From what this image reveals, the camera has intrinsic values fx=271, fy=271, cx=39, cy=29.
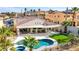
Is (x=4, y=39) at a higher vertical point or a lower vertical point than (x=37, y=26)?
lower

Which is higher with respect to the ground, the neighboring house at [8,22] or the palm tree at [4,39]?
the neighboring house at [8,22]

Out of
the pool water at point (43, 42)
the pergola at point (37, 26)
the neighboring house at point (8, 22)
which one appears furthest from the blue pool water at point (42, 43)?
the neighboring house at point (8, 22)

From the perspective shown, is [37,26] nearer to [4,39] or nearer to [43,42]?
[43,42]

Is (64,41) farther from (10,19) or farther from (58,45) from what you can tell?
(10,19)

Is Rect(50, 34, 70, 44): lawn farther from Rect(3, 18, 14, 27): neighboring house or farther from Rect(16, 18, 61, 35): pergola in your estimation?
Rect(3, 18, 14, 27): neighboring house

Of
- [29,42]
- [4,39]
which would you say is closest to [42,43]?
[29,42]

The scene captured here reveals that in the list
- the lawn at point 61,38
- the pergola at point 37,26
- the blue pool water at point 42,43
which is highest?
the pergola at point 37,26

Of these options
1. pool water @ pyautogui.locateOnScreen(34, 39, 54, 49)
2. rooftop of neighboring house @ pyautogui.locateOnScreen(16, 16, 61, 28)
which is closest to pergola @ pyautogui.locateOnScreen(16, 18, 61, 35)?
rooftop of neighboring house @ pyautogui.locateOnScreen(16, 16, 61, 28)

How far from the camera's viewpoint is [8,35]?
2.75 meters

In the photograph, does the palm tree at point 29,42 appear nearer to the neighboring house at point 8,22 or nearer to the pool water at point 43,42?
the pool water at point 43,42
